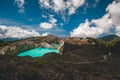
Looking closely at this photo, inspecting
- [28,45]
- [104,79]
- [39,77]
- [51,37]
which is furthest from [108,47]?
[51,37]

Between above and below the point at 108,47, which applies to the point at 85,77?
below

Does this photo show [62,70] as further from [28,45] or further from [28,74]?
[28,45]

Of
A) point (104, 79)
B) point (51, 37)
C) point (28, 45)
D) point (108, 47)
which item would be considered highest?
point (51, 37)

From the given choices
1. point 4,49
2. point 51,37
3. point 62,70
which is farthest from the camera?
point 51,37

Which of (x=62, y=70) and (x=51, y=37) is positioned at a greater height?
(x=51, y=37)

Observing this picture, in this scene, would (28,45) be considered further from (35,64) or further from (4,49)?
(35,64)

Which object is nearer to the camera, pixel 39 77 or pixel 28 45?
pixel 39 77

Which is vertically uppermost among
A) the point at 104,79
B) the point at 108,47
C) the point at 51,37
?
the point at 51,37

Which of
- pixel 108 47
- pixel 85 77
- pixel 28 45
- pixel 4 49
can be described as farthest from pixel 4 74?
pixel 28 45

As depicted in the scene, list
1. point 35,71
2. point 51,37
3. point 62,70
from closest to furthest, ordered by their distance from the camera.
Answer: point 35,71, point 62,70, point 51,37
